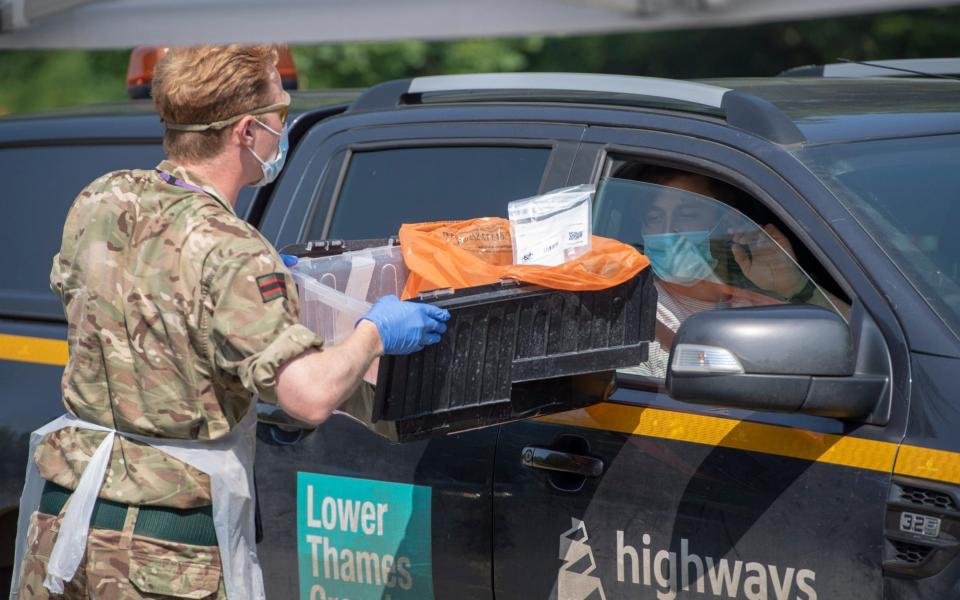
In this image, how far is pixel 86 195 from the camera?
2.64 meters

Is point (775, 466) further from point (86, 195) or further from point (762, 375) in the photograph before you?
point (86, 195)

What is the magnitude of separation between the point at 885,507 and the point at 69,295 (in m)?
1.67

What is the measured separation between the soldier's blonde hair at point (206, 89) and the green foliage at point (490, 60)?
1119 cm

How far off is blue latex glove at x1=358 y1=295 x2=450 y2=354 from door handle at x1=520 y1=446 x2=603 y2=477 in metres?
0.52

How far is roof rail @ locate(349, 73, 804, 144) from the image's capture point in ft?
9.69

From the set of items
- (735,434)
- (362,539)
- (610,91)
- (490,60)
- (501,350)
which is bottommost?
(490,60)

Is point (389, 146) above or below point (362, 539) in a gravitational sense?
above

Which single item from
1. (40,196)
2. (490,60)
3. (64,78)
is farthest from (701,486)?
(64,78)

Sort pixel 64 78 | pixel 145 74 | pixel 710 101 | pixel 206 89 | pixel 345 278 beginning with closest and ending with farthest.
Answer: pixel 206 89 < pixel 345 278 < pixel 710 101 < pixel 145 74 < pixel 64 78

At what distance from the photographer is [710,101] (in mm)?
3102

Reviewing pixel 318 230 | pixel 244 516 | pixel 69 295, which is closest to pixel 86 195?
pixel 69 295

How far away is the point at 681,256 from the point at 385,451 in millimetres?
856

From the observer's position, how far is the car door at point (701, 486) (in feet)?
8.33

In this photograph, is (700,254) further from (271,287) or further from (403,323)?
(271,287)
